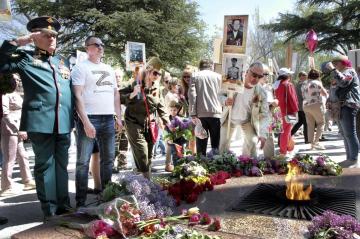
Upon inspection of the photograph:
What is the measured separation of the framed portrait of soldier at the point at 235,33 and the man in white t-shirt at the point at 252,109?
33cm

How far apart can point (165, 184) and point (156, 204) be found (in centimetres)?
98

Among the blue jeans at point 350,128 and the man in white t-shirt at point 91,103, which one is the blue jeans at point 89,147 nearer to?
the man in white t-shirt at point 91,103

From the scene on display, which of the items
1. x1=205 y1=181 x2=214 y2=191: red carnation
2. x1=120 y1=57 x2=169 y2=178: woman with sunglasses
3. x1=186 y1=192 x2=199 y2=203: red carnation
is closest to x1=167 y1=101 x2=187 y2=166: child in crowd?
x1=120 y1=57 x2=169 y2=178: woman with sunglasses

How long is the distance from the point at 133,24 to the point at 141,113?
18.2 meters

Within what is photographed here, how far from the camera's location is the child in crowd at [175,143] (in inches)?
275

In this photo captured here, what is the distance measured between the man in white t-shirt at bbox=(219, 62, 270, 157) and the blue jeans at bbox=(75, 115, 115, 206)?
6.34 feet

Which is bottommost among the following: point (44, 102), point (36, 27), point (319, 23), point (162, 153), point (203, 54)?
point (162, 153)

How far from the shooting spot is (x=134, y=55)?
6742 millimetres

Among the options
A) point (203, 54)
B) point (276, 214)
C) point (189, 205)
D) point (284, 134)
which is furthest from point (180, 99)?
point (203, 54)

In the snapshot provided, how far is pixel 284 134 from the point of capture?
27.7ft

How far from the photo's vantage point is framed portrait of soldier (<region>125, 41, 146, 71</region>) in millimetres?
6598

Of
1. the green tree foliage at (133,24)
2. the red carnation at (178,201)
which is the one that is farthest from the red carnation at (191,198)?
the green tree foliage at (133,24)

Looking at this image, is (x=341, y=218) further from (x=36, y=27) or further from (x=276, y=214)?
(x=36, y=27)

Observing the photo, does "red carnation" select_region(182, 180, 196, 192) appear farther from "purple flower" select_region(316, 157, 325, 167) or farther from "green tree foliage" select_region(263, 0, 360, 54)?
"green tree foliage" select_region(263, 0, 360, 54)
